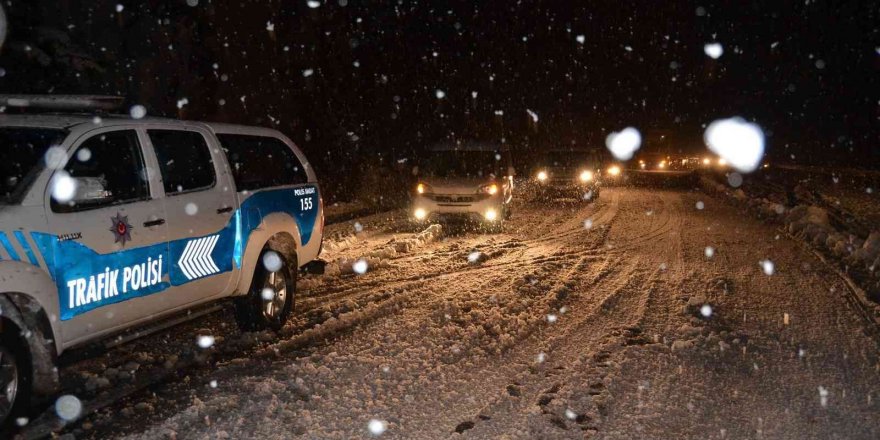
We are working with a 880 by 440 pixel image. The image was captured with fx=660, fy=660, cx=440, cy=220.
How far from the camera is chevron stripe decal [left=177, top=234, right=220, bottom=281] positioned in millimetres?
5141

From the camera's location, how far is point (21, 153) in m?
4.43

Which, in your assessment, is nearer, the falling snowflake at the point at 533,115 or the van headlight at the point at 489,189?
the van headlight at the point at 489,189

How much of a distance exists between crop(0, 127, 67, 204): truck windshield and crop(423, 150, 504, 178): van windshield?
10081 millimetres

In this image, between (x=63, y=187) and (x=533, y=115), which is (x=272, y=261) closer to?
(x=63, y=187)

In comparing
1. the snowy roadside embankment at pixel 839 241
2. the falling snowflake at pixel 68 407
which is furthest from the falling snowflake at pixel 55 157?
the snowy roadside embankment at pixel 839 241

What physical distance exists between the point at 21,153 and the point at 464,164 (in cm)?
1062

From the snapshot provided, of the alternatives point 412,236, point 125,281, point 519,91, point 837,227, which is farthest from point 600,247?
point 519,91

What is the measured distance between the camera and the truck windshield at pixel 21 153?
4203 mm

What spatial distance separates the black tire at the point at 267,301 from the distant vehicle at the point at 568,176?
16.2m

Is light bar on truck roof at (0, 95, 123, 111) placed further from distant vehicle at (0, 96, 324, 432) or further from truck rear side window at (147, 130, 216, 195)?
truck rear side window at (147, 130, 216, 195)

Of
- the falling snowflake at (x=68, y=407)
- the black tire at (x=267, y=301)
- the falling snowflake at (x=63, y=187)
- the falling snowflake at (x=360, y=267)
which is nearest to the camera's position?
the falling snowflake at (x=63, y=187)

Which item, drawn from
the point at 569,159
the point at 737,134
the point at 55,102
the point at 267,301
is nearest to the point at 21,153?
the point at 55,102

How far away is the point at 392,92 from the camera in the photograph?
23.2 m

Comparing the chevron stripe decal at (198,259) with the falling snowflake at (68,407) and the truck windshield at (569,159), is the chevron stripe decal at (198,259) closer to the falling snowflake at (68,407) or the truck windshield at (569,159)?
the falling snowflake at (68,407)
